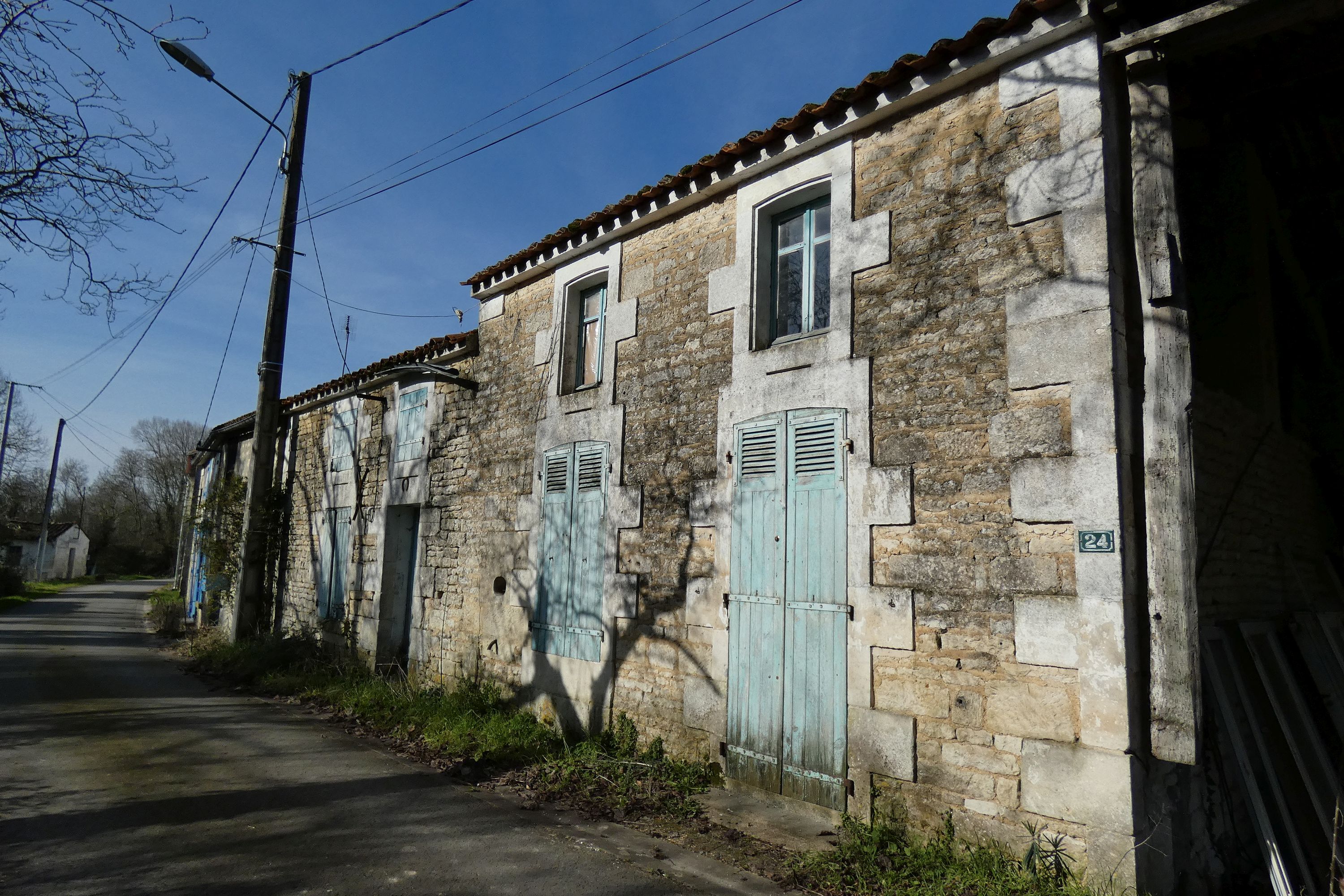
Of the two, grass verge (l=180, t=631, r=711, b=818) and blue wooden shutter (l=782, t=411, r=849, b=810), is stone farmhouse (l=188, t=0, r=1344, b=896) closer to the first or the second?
blue wooden shutter (l=782, t=411, r=849, b=810)

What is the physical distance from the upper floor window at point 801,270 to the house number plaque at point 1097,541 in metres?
2.30

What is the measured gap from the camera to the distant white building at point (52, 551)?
131 ft

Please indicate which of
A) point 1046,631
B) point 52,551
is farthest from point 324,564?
point 52,551

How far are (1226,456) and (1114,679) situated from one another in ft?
6.63

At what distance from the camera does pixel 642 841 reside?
462 centimetres

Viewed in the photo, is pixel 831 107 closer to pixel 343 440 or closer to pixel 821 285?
pixel 821 285

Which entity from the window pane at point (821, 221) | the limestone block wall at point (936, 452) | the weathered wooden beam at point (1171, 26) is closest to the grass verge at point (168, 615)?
the limestone block wall at point (936, 452)

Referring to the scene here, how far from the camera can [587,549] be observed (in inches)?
269

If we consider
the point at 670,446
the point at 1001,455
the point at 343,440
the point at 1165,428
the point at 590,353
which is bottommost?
the point at 1001,455

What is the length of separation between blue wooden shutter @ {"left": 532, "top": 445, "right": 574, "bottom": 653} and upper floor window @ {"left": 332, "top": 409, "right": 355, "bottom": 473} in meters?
4.83

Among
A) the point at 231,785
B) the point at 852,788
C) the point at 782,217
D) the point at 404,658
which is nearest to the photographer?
the point at 852,788

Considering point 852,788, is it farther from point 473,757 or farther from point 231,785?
point 231,785

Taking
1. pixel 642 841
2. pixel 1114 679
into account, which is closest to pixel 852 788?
pixel 642 841

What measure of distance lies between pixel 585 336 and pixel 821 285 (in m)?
2.91
